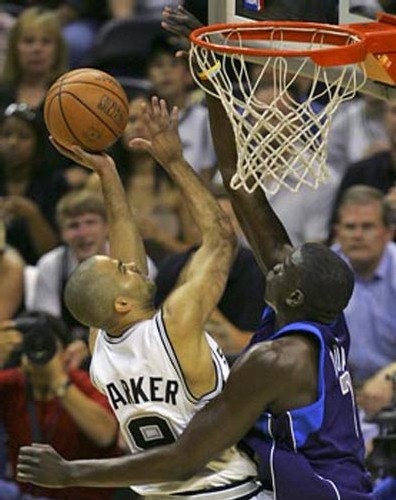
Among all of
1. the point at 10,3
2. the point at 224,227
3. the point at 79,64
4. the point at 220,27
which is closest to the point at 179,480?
the point at 224,227

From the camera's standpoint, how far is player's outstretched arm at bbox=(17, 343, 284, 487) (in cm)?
512

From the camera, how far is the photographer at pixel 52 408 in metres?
7.15

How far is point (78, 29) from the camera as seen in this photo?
1053 cm

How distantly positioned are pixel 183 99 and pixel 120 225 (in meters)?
3.58

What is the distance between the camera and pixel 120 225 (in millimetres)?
5875

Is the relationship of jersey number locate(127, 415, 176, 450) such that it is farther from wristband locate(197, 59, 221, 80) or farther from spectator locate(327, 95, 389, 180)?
spectator locate(327, 95, 389, 180)

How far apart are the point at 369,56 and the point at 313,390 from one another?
49.0 inches

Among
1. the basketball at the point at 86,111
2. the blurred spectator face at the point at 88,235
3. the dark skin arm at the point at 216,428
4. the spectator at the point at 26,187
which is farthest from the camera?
the spectator at the point at 26,187

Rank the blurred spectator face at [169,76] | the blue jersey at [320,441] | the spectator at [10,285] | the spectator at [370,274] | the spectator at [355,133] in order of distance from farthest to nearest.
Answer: the blurred spectator face at [169,76] → the spectator at [355,133] → the spectator at [10,285] → the spectator at [370,274] → the blue jersey at [320,441]

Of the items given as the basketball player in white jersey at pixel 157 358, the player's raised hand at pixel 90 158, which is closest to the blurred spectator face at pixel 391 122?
the player's raised hand at pixel 90 158

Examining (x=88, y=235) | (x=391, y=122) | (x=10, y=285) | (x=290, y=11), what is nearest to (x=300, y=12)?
(x=290, y=11)

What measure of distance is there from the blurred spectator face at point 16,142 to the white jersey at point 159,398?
12.1ft

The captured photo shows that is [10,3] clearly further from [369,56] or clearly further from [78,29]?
[369,56]

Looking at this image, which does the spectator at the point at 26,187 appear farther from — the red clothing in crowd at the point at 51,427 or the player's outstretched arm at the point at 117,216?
the player's outstretched arm at the point at 117,216
